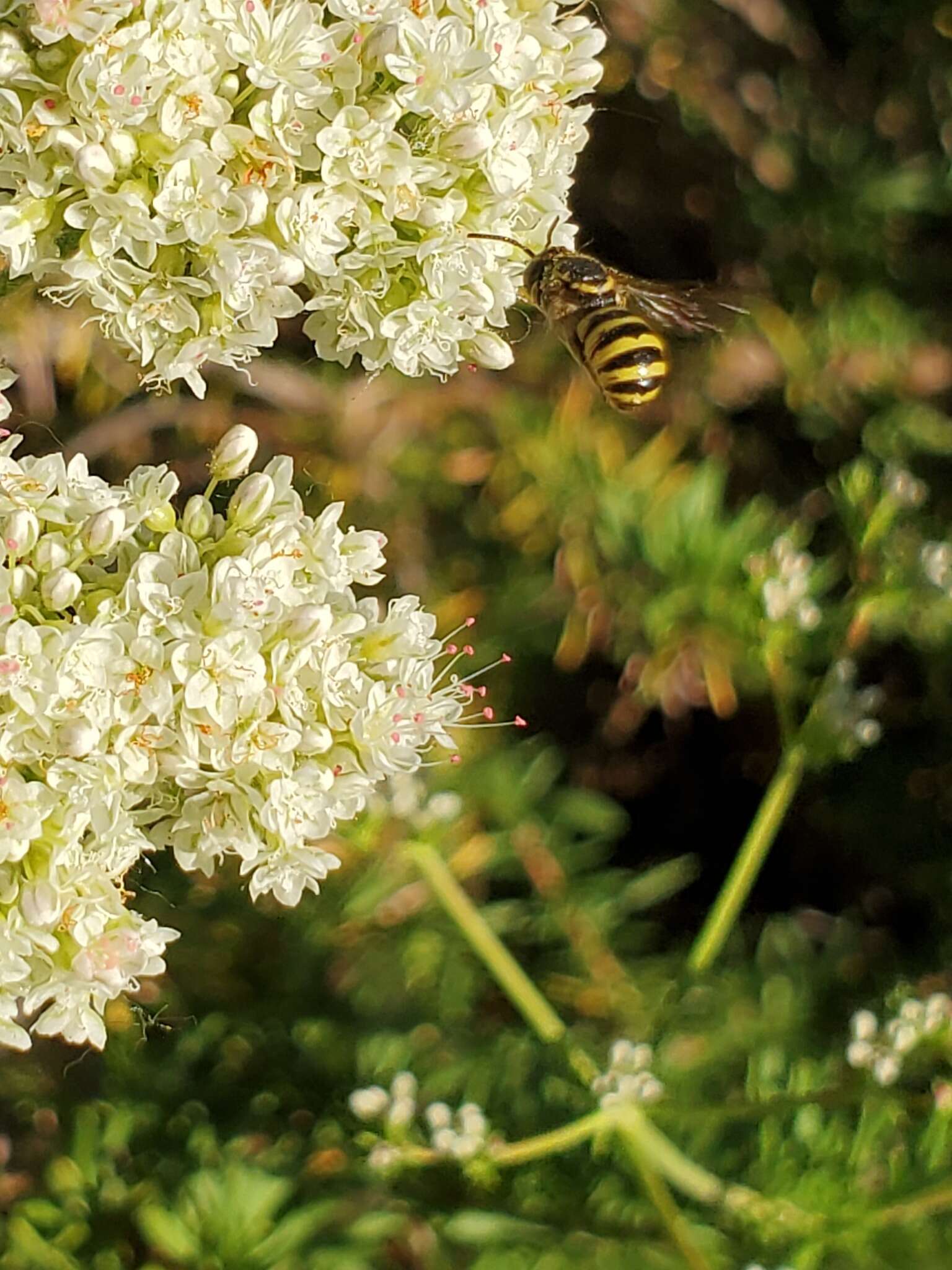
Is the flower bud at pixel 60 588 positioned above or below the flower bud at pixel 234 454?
below

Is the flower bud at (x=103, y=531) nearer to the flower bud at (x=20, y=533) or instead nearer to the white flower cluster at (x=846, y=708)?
the flower bud at (x=20, y=533)

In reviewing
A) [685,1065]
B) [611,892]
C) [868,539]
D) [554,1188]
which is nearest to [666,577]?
[868,539]

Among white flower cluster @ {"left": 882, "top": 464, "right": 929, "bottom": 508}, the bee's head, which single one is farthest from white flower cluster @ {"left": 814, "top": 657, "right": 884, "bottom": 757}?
the bee's head

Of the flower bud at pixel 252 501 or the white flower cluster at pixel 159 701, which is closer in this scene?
the white flower cluster at pixel 159 701

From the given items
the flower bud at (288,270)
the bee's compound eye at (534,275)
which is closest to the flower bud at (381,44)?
the flower bud at (288,270)

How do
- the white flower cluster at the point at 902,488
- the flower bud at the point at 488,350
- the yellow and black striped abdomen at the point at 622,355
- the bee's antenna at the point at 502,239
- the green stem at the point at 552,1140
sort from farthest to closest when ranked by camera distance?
the white flower cluster at the point at 902,488 < the green stem at the point at 552,1140 < the yellow and black striped abdomen at the point at 622,355 < the flower bud at the point at 488,350 < the bee's antenna at the point at 502,239

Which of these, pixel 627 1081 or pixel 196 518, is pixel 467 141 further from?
pixel 627 1081

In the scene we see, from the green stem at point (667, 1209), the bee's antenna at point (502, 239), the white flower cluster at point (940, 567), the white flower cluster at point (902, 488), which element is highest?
the bee's antenna at point (502, 239)
